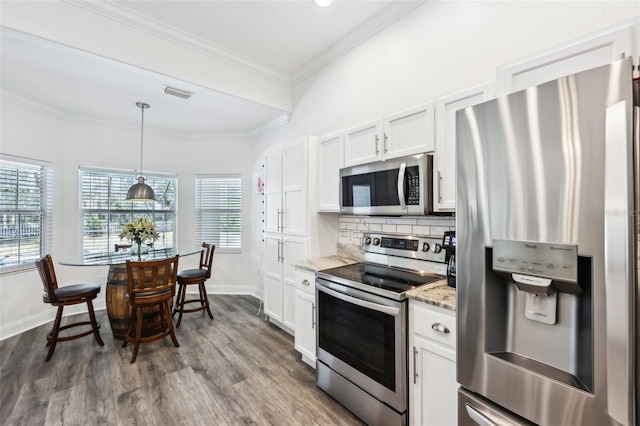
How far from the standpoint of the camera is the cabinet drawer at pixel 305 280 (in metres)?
2.44

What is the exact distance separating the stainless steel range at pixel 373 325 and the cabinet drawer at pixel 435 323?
0.08 m

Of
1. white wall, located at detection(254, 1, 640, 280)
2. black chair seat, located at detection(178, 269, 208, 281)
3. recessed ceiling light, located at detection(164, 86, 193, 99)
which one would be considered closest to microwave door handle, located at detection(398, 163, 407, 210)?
white wall, located at detection(254, 1, 640, 280)

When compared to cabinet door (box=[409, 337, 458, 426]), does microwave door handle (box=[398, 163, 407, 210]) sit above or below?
above

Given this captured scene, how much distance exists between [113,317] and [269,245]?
73.2 inches

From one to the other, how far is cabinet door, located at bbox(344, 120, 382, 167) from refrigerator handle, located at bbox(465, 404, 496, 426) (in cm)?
166

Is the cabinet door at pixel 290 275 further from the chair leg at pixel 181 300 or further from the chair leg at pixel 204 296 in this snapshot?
the chair leg at pixel 181 300

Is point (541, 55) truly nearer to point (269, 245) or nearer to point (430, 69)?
point (430, 69)

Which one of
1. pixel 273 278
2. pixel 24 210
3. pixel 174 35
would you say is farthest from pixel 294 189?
pixel 24 210

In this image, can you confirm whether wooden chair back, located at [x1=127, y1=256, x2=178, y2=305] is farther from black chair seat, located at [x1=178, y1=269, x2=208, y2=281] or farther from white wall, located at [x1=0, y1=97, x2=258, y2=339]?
white wall, located at [x1=0, y1=97, x2=258, y2=339]

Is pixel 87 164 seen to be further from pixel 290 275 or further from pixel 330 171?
pixel 330 171

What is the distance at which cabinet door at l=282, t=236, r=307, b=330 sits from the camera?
2.96 m

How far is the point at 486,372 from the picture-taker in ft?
3.78

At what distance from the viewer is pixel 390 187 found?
6.93 feet

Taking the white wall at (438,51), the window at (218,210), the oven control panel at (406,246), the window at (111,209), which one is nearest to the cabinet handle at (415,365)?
the oven control panel at (406,246)
